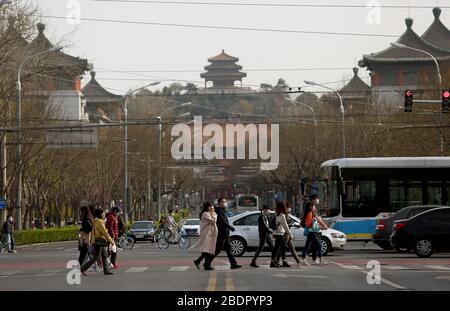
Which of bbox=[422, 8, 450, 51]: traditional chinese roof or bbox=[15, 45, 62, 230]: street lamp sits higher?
bbox=[422, 8, 450, 51]: traditional chinese roof

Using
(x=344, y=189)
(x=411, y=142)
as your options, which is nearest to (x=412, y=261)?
(x=344, y=189)

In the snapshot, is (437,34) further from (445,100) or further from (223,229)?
(223,229)

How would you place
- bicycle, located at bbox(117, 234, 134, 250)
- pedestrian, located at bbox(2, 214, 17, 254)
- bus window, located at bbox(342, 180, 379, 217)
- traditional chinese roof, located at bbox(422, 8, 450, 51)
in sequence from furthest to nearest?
traditional chinese roof, located at bbox(422, 8, 450, 51) < bicycle, located at bbox(117, 234, 134, 250) < pedestrian, located at bbox(2, 214, 17, 254) < bus window, located at bbox(342, 180, 379, 217)

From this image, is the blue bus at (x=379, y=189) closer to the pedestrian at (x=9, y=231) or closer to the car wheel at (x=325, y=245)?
the car wheel at (x=325, y=245)

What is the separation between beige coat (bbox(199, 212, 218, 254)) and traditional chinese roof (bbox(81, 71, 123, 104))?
107 m

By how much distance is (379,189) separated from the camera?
42250mm

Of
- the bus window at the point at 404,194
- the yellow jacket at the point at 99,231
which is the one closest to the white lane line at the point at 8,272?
the yellow jacket at the point at 99,231

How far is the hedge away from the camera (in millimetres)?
58737

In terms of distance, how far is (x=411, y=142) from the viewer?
64562 millimetres

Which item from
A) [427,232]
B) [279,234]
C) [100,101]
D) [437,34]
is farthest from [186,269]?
[100,101]

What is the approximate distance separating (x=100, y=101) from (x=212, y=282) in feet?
375

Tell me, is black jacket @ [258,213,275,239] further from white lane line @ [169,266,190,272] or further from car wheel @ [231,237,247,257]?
car wheel @ [231,237,247,257]

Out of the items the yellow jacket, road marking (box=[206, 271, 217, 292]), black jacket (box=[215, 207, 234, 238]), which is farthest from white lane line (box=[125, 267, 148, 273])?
road marking (box=[206, 271, 217, 292])

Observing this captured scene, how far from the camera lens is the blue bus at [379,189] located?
42.0 meters
